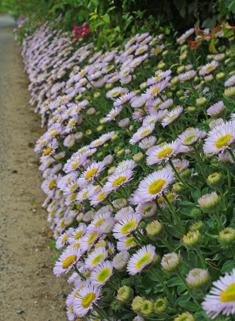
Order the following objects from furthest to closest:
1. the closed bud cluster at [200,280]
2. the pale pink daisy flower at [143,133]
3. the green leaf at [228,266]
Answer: the pale pink daisy flower at [143,133] → the green leaf at [228,266] → the closed bud cluster at [200,280]

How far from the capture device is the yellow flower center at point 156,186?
4.61 feet

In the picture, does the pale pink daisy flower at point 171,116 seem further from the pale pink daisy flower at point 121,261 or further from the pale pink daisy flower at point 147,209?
the pale pink daisy flower at point 121,261

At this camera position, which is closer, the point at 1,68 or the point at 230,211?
the point at 230,211

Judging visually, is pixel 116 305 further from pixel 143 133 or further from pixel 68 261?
pixel 143 133

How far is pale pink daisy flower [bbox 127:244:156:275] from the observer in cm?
132

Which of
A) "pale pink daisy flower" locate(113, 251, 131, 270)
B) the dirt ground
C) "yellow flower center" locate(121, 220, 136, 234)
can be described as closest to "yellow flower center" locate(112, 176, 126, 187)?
"yellow flower center" locate(121, 220, 136, 234)

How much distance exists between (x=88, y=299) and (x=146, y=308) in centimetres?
34

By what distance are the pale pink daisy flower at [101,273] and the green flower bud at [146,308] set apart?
260 millimetres

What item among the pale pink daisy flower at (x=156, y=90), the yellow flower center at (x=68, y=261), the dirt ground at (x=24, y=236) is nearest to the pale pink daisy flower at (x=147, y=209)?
the yellow flower center at (x=68, y=261)

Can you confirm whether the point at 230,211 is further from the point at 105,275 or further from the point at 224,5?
the point at 224,5

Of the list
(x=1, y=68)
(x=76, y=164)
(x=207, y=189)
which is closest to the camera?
(x=207, y=189)

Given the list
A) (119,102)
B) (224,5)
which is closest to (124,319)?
(119,102)

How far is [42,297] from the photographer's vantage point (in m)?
2.49

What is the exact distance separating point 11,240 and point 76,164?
4.24ft
